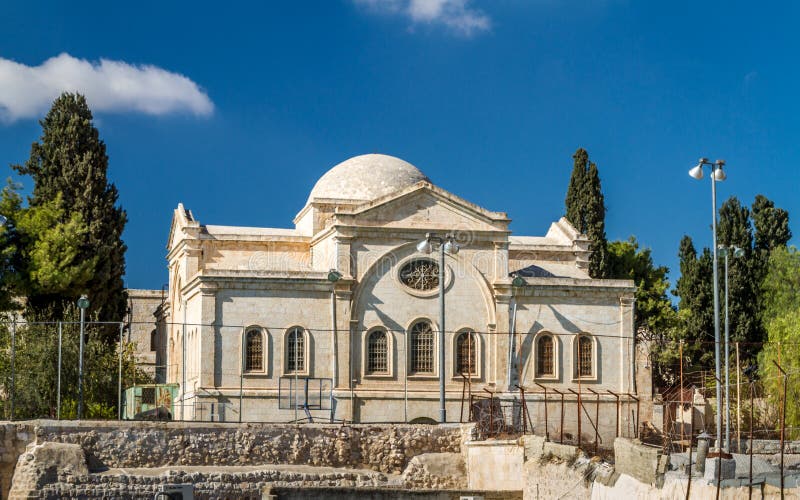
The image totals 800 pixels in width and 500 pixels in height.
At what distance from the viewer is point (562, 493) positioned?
28.8 m

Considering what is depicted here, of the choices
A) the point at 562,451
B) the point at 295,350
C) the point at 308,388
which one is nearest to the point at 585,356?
the point at 308,388

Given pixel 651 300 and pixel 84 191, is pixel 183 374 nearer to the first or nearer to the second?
pixel 84 191

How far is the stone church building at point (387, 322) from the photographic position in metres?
43.8

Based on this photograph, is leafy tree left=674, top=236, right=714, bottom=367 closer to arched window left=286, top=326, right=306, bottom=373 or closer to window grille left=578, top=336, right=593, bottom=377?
Result: window grille left=578, top=336, right=593, bottom=377

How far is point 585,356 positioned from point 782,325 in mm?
10830

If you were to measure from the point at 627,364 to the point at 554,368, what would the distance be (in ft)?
10.1

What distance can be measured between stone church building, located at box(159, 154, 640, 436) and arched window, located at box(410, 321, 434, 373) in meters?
0.05

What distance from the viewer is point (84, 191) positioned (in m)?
50.9

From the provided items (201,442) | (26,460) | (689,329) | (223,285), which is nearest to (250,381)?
(223,285)

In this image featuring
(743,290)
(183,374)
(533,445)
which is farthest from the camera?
(743,290)

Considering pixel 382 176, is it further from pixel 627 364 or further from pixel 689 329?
pixel 689 329

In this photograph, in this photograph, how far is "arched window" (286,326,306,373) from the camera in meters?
44.2

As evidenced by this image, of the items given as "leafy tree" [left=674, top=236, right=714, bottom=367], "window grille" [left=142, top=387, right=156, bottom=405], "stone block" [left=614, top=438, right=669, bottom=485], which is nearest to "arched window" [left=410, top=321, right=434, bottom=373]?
"window grille" [left=142, top=387, right=156, bottom=405]

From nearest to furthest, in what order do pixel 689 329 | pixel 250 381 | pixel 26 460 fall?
pixel 26 460
pixel 250 381
pixel 689 329
